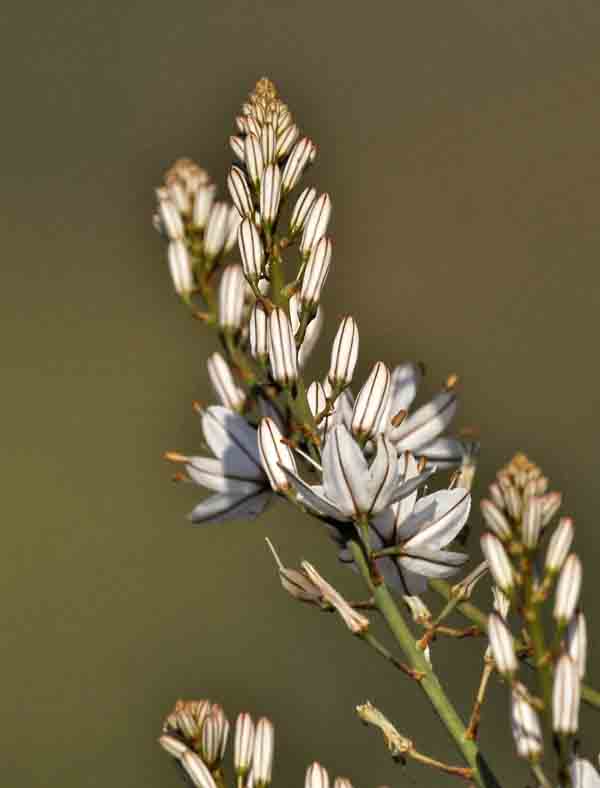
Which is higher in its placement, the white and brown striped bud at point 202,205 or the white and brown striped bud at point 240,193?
the white and brown striped bud at point 202,205

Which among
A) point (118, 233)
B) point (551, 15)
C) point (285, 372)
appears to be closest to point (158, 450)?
point (118, 233)

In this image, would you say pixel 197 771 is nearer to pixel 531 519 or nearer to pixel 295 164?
pixel 531 519

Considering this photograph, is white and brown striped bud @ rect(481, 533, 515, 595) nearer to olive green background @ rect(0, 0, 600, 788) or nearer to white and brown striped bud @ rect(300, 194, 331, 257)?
white and brown striped bud @ rect(300, 194, 331, 257)

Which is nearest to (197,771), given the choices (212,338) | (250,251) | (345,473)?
(345,473)

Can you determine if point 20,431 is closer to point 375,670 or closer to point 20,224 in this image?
point 20,224

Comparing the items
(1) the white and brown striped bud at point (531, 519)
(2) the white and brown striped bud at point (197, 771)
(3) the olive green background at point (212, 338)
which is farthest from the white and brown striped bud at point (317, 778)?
(3) the olive green background at point (212, 338)

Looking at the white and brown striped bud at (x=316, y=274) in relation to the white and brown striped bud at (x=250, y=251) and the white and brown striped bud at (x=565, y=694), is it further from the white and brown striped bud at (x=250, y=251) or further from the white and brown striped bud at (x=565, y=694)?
the white and brown striped bud at (x=565, y=694)

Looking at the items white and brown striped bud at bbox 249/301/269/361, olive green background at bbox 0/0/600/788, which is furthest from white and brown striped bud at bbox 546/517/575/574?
olive green background at bbox 0/0/600/788
